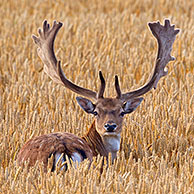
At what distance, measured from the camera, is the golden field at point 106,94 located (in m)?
4.64

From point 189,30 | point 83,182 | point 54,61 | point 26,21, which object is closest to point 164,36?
point 54,61

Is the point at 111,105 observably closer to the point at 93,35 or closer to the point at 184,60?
the point at 184,60

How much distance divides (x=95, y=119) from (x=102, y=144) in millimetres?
264

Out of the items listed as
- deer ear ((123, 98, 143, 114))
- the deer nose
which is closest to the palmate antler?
deer ear ((123, 98, 143, 114))

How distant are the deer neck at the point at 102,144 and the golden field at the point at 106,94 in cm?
11

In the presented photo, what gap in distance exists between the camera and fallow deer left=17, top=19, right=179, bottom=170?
198 inches

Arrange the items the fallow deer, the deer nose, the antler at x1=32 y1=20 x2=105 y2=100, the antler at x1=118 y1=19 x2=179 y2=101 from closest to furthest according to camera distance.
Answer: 1. the fallow deer
2. the deer nose
3. the antler at x1=118 y1=19 x2=179 y2=101
4. the antler at x1=32 y1=20 x2=105 y2=100

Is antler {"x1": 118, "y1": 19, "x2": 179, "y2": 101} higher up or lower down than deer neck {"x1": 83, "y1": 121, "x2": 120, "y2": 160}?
higher up

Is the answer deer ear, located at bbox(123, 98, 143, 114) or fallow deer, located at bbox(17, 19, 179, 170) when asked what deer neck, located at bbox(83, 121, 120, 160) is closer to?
fallow deer, located at bbox(17, 19, 179, 170)

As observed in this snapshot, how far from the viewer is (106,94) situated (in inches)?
296

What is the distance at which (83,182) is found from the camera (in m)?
4.60

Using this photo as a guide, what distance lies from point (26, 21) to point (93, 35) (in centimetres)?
201

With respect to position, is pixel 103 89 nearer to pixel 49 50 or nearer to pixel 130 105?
pixel 130 105

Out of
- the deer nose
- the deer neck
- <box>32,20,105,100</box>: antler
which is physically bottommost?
the deer neck
